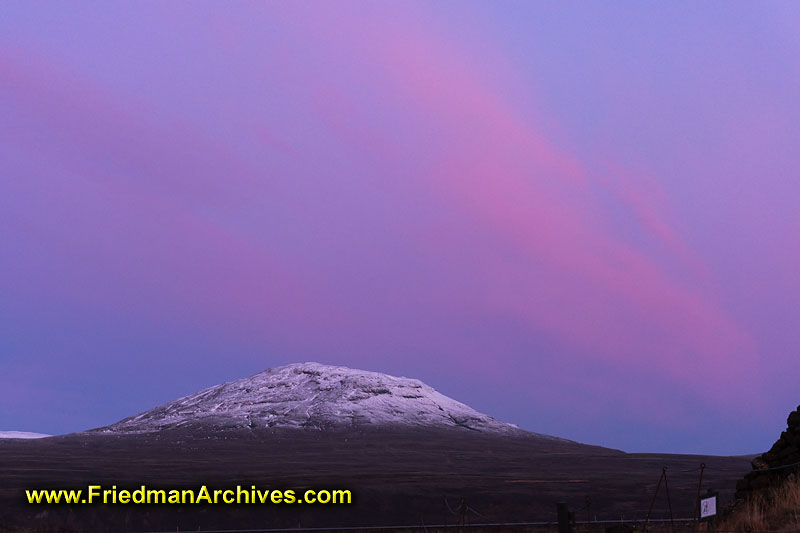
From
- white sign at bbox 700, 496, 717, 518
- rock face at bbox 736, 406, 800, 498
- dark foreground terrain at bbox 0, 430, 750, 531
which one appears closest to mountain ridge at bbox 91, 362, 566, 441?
dark foreground terrain at bbox 0, 430, 750, 531

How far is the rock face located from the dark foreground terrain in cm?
1086

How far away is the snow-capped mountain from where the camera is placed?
133 m

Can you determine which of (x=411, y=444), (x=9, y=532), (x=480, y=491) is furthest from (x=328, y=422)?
(x=9, y=532)

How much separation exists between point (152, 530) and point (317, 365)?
132 m

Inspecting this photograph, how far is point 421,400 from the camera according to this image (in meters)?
155

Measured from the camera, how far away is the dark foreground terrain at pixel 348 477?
42.7 m

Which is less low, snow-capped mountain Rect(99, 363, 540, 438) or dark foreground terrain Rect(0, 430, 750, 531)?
snow-capped mountain Rect(99, 363, 540, 438)

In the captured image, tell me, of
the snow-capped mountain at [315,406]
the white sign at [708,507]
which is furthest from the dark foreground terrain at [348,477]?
the white sign at [708,507]

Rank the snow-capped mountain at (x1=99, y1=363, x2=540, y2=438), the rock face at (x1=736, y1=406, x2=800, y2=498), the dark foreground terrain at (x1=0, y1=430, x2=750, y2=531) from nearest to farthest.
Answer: the rock face at (x1=736, y1=406, x2=800, y2=498)
the dark foreground terrain at (x1=0, y1=430, x2=750, y2=531)
the snow-capped mountain at (x1=99, y1=363, x2=540, y2=438)

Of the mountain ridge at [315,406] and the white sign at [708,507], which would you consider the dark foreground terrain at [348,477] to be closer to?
the mountain ridge at [315,406]

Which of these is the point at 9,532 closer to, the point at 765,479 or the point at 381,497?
the point at 381,497

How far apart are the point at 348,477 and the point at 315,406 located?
264 feet

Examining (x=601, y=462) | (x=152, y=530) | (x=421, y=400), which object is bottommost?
(x=152, y=530)

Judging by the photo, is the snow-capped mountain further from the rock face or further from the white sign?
the white sign
